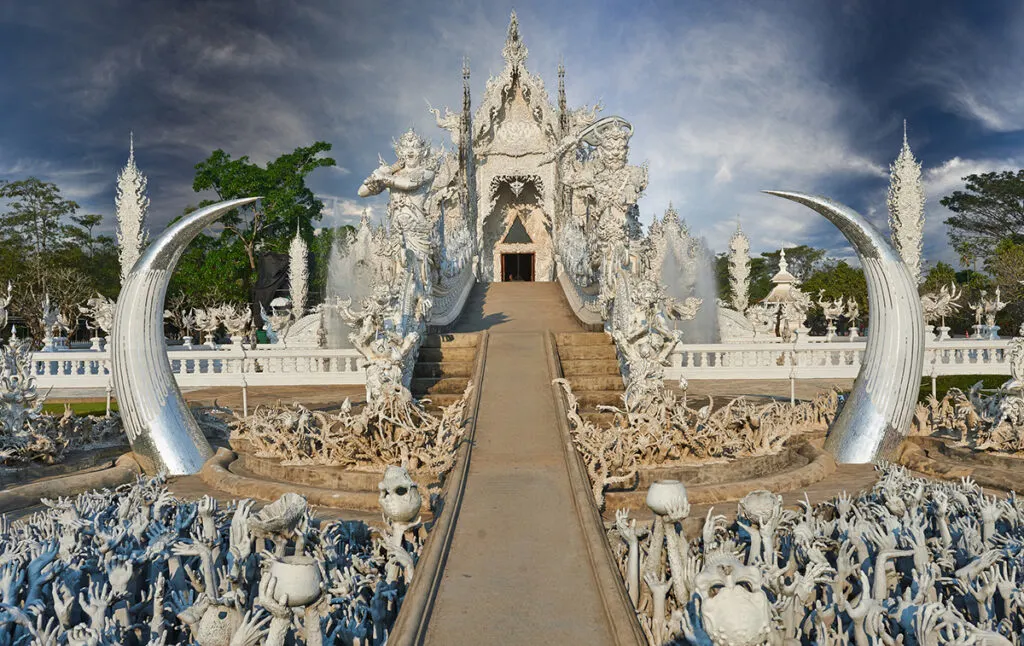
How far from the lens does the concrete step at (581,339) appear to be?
33.7ft

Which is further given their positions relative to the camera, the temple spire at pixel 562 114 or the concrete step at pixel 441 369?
the temple spire at pixel 562 114

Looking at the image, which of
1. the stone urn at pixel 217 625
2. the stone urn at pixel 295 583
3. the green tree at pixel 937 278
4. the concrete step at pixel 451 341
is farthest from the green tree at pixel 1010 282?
the stone urn at pixel 217 625

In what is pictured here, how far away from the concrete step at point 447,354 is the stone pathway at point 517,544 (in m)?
2.04

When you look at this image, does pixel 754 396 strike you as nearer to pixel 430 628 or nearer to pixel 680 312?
pixel 680 312

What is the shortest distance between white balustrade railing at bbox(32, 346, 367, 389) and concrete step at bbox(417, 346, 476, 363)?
4580 mm

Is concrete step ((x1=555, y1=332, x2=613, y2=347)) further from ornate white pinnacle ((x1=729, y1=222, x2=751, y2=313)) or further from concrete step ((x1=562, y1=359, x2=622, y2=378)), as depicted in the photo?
ornate white pinnacle ((x1=729, y1=222, x2=751, y2=313))

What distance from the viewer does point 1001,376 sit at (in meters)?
14.6

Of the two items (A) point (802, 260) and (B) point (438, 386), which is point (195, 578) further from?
(A) point (802, 260)

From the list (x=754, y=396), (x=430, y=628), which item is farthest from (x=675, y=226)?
(x=430, y=628)

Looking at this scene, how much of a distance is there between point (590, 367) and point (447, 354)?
2.12 m

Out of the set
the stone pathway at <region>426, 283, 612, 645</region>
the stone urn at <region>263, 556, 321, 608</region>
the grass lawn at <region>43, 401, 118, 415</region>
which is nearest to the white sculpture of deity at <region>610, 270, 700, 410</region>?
the stone pathway at <region>426, 283, 612, 645</region>

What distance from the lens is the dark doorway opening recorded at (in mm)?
26719

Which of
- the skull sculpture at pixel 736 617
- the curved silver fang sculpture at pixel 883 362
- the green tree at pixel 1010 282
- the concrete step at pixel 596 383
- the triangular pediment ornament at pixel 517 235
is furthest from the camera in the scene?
the triangular pediment ornament at pixel 517 235

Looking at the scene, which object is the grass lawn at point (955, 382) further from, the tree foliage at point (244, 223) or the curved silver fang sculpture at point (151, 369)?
the tree foliage at point (244, 223)
